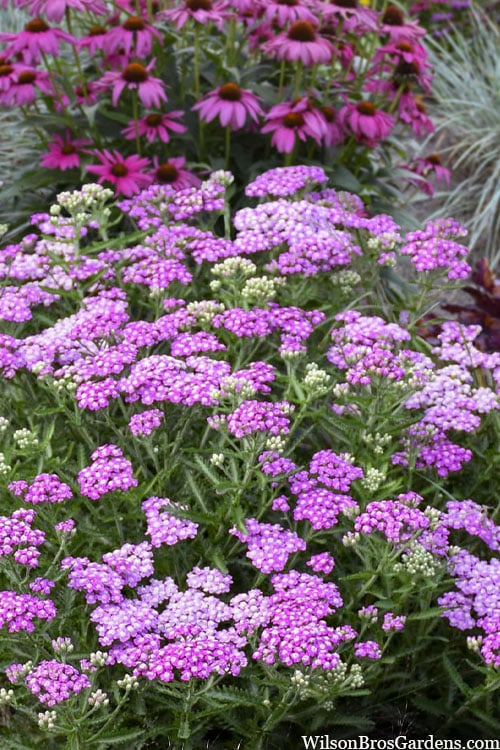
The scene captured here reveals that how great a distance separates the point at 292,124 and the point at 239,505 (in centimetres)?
214

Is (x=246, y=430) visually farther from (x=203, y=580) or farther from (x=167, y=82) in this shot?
(x=167, y=82)

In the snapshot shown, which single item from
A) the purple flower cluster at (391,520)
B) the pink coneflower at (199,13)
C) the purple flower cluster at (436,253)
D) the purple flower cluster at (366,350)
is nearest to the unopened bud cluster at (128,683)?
the purple flower cluster at (391,520)

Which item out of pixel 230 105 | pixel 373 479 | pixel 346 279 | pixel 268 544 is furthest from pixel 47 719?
pixel 230 105

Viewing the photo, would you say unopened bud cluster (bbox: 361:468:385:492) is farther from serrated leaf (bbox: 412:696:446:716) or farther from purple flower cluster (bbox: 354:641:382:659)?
serrated leaf (bbox: 412:696:446:716)

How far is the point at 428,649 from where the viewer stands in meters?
2.84

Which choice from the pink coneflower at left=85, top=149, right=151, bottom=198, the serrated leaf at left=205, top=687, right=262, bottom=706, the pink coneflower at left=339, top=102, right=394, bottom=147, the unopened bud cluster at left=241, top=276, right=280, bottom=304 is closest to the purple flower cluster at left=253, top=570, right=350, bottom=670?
the serrated leaf at left=205, top=687, right=262, bottom=706

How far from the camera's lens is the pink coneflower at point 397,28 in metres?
4.76

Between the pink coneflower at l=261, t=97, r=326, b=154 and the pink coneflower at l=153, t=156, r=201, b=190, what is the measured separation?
13.5 inches

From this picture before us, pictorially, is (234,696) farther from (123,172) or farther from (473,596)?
(123,172)

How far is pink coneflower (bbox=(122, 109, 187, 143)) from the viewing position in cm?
434

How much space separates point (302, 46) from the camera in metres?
4.26

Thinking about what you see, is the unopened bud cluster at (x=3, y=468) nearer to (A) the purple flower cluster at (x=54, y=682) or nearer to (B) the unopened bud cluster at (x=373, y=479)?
(A) the purple flower cluster at (x=54, y=682)

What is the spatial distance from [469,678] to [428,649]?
4.9 inches

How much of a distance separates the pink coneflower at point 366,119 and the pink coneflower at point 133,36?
0.83 metres
